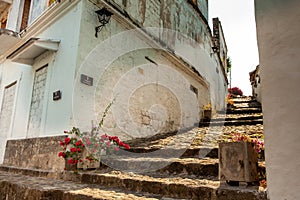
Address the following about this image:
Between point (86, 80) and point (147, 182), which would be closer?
point (147, 182)

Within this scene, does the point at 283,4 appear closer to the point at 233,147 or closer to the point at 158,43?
the point at 233,147

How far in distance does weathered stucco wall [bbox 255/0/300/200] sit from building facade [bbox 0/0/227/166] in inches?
137

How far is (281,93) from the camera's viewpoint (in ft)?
5.46

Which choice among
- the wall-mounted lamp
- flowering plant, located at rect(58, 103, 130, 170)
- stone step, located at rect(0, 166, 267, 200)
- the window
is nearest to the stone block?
stone step, located at rect(0, 166, 267, 200)

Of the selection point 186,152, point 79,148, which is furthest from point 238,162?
point 79,148

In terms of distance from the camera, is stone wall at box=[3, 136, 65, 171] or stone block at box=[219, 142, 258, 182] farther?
stone wall at box=[3, 136, 65, 171]

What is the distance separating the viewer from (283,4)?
1.75 metres

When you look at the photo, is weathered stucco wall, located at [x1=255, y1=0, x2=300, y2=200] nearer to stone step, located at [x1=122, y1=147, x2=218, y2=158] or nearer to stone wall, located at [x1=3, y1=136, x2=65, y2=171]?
stone step, located at [x1=122, y1=147, x2=218, y2=158]

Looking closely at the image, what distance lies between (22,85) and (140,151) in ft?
13.5

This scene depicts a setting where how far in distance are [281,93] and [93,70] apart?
3.88 metres

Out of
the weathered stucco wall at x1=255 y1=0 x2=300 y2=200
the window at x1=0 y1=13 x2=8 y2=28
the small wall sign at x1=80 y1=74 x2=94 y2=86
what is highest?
the window at x1=0 y1=13 x2=8 y2=28

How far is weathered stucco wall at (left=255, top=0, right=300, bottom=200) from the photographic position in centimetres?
157

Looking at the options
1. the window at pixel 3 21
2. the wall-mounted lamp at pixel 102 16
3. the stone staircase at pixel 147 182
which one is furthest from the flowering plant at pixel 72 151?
the window at pixel 3 21

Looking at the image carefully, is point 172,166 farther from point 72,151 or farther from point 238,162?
point 72,151
